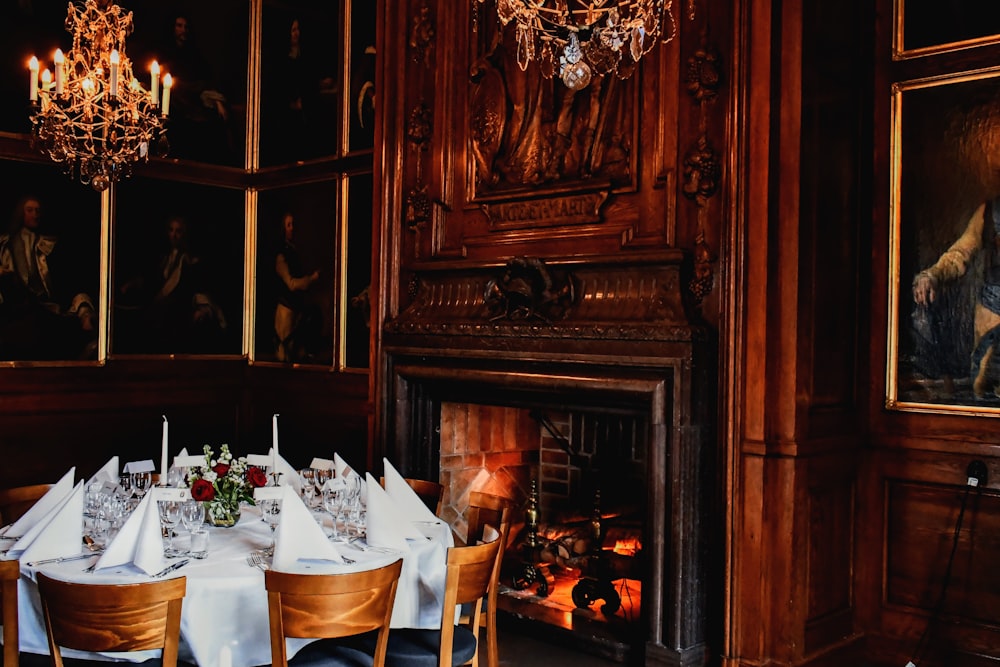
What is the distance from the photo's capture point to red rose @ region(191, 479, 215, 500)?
4196mm

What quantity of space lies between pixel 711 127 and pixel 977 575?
2.81 meters

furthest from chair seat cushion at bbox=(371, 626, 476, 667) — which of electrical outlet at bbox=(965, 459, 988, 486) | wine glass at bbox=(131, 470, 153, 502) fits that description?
electrical outlet at bbox=(965, 459, 988, 486)

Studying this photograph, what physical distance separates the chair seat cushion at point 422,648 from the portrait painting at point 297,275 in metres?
4.36

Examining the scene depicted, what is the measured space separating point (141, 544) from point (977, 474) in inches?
163

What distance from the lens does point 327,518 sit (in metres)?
4.61

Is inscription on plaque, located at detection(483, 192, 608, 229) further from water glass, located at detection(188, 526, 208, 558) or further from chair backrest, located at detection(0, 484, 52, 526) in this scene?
chair backrest, located at detection(0, 484, 52, 526)

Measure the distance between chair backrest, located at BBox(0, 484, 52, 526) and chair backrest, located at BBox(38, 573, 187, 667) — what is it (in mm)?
2067

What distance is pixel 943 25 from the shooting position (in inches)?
204

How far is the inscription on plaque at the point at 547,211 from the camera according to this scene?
18.5ft

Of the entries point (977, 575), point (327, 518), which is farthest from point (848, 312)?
point (327, 518)

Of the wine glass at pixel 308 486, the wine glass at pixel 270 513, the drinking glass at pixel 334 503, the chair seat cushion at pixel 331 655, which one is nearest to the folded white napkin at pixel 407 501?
the drinking glass at pixel 334 503

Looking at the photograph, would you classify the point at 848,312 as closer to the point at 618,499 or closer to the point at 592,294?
the point at 592,294

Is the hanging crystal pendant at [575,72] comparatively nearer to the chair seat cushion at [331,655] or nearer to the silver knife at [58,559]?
the chair seat cushion at [331,655]

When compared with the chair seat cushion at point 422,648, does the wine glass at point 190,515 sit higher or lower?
higher
